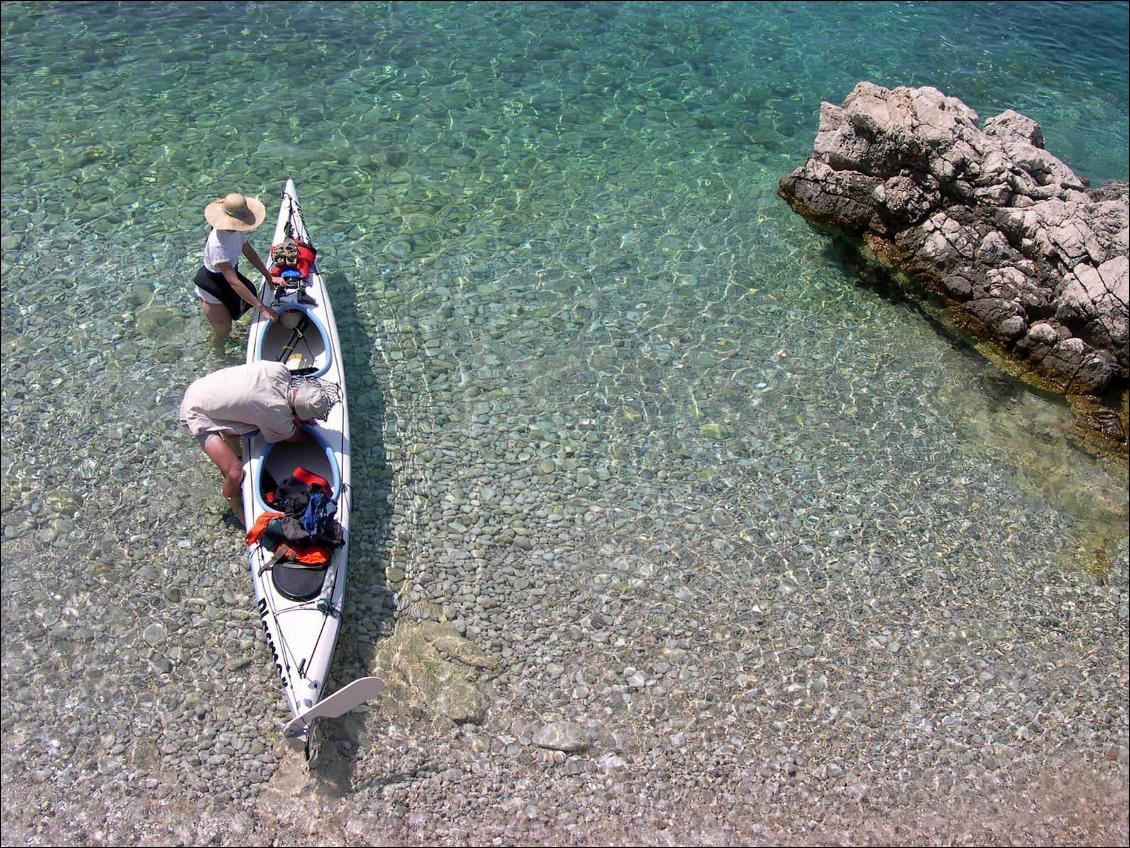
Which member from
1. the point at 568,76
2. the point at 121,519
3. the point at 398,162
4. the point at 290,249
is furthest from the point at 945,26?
the point at 121,519

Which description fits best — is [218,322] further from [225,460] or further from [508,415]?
[508,415]

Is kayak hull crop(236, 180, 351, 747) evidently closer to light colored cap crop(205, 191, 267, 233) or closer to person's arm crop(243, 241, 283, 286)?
person's arm crop(243, 241, 283, 286)

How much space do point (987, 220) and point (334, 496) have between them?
11401mm

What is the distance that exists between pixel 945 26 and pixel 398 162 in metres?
15.8

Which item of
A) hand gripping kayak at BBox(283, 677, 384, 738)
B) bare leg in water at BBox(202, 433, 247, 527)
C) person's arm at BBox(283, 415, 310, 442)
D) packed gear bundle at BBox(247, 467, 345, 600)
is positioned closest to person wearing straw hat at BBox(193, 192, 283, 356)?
person's arm at BBox(283, 415, 310, 442)

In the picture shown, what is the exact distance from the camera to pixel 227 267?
36.0 feet

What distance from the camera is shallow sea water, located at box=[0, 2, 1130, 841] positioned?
9.13 meters

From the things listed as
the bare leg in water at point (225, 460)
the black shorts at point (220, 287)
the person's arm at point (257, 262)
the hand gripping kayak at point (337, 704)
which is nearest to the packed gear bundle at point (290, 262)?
the person's arm at point (257, 262)

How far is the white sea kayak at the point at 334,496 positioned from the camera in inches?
323

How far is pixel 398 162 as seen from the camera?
1581 cm

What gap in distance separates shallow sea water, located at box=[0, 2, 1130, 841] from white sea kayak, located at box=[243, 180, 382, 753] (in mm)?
572

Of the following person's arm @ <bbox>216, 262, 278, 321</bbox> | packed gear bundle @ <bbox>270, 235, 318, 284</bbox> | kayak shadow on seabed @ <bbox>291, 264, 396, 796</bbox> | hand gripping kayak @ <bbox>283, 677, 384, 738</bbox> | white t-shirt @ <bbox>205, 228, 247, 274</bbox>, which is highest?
white t-shirt @ <bbox>205, 228, 247, 274</bbox>

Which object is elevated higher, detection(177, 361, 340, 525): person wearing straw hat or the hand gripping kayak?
detection(177, 361, 340, 525): person wearing straw hat

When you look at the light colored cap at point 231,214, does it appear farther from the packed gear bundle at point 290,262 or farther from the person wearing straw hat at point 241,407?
the person wearing straw hat at point 241,407
